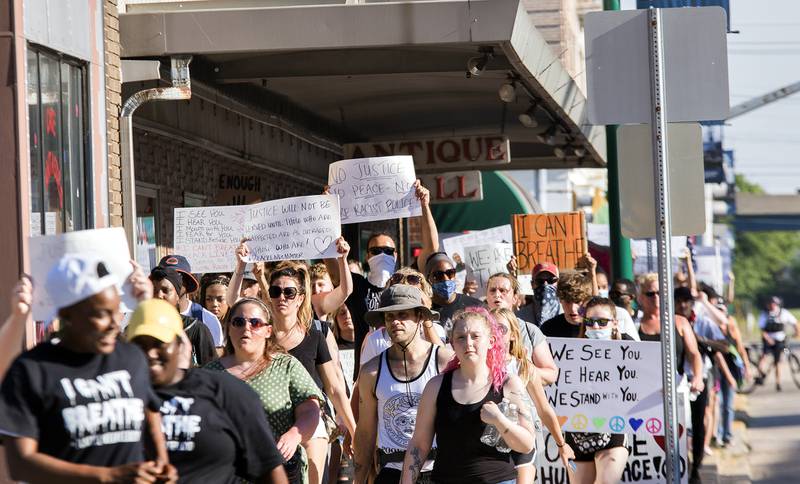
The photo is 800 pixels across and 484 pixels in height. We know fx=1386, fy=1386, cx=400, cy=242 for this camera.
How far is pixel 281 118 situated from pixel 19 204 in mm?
8642

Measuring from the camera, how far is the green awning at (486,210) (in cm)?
2417

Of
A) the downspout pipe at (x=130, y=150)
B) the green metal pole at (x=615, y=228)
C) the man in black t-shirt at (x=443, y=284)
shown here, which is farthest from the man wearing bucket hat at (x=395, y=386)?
the green metal pole at (x=615, y=228)

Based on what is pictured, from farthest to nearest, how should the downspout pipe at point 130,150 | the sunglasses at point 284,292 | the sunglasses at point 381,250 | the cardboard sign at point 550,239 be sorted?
the cardboard sign at point 550,239 < the downspout pipe at point 130,150 < the sunglasses at point 381,250 < the sunglasses at point 284,292

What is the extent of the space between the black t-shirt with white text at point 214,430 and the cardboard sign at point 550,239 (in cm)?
1038

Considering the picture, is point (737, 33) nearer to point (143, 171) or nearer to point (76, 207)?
point (143, 171)

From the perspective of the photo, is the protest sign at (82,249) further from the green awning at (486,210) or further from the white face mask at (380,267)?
the green awning at (486,210)

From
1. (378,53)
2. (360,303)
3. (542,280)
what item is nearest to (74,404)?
(360,303)

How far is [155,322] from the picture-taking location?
430 cm

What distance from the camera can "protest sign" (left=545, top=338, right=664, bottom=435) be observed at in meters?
9.34

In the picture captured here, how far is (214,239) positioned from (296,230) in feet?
2.61

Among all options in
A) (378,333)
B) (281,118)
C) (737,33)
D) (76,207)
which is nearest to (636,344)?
(378,333)

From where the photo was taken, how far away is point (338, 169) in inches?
402

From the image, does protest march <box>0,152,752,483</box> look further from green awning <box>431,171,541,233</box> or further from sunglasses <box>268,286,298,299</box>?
green awning <box>431,171,541,233</box>

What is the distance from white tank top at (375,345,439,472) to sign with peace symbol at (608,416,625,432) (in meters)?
2.59
